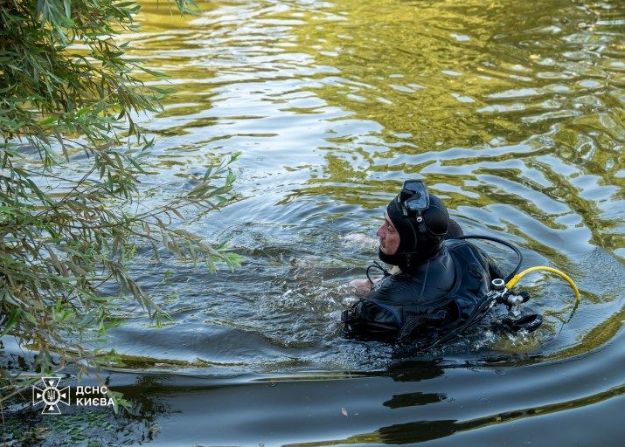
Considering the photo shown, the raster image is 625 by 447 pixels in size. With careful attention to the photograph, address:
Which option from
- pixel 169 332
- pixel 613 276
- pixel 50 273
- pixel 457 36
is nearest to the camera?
pixel 50 273

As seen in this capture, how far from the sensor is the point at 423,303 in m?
5.61

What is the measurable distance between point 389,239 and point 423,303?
0.46 metres

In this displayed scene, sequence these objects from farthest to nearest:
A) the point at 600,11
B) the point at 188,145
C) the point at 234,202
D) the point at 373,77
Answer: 1. the point at 600,11
2. the point at 373,77
3. the point at 188,145
4. the point at 234,202

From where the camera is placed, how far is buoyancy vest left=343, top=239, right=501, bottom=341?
221 inches

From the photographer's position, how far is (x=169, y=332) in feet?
20.5

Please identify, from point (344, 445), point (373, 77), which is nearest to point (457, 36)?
point (373, 77)

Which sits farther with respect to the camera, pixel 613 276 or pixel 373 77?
pixel 373 77

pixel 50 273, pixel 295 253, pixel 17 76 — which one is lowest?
pixel 295 253

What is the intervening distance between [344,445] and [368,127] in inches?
241

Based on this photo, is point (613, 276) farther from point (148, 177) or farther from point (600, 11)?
point (600, 11)
